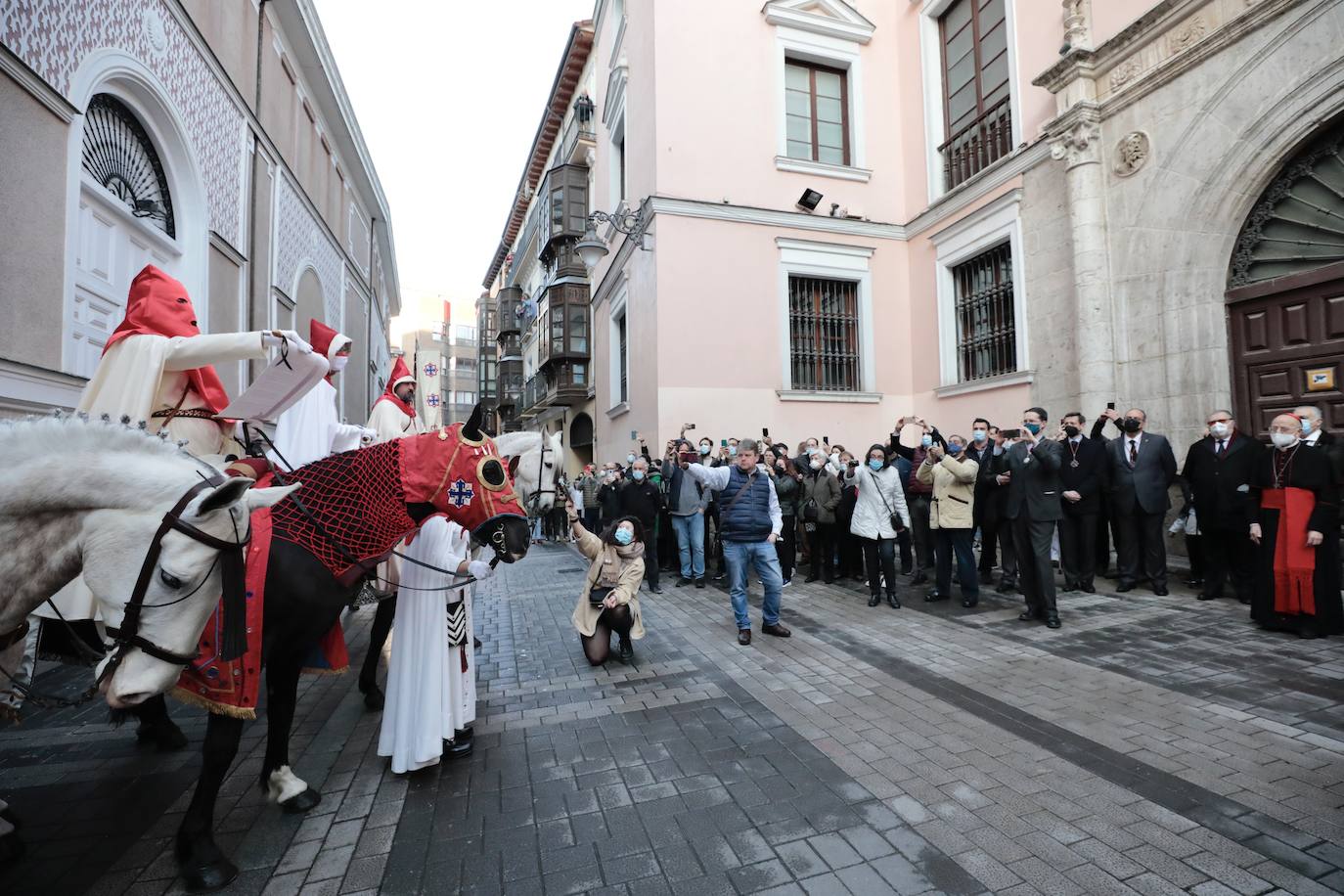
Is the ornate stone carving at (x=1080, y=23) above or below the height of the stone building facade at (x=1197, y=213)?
above

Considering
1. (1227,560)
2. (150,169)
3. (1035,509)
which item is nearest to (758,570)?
(1035,509)

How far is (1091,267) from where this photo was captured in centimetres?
922

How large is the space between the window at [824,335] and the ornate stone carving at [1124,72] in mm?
5549

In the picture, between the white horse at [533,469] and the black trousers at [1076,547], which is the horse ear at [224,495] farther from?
the black trousers at [1076,547]

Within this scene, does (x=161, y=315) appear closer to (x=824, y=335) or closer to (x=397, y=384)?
(x=397, y=384)

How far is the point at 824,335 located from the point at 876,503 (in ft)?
22.0

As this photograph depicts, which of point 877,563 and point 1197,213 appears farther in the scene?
point 1197,213

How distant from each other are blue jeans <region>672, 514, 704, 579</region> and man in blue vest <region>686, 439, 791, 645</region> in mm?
2813

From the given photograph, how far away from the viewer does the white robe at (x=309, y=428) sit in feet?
14.4

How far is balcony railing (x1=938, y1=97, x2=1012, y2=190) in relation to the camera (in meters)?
11.2

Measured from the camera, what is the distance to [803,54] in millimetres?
13602

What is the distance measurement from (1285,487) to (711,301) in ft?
29.8

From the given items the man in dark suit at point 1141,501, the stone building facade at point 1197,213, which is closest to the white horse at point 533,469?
the man in dark suit at point 1141,501

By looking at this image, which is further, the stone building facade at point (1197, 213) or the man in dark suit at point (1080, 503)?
the man in dark suit at point (1080, 503)
